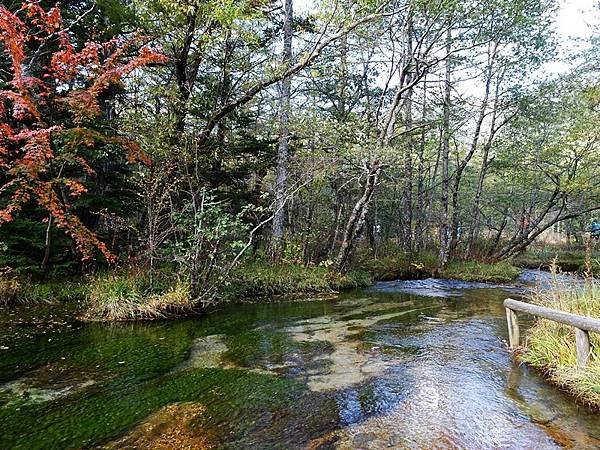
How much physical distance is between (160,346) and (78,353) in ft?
3.65

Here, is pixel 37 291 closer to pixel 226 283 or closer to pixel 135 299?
pixel 135 299

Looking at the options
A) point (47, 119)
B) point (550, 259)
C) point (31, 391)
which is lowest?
point (31, 391)

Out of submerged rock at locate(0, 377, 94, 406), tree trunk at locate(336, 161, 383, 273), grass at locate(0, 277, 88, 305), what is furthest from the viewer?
tree trunk at locate(336, 161, 383, 273)

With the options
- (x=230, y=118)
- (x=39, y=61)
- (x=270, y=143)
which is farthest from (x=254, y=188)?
(x=39, y=61)

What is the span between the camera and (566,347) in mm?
4609

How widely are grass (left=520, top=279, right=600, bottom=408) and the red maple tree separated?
26.5 feet

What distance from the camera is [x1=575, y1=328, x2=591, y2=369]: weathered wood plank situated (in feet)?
13.1

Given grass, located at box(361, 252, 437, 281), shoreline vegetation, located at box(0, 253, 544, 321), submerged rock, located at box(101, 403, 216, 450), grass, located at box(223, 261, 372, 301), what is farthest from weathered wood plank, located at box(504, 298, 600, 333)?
grass, located at box(361, 252, 437, 281)

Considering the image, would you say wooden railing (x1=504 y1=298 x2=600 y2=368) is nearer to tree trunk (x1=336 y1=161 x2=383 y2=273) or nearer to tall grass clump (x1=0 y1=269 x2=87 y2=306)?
tree trunk (x1=336 y1=161 x2=383 y2=273)

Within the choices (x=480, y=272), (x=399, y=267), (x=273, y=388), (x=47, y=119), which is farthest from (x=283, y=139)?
(x=273, y=388)

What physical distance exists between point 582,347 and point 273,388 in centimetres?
334

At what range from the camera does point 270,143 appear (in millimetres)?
13422

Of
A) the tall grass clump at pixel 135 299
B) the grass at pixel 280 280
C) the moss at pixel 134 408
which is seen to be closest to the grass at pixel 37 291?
the tall grass clump at pixel 135 299

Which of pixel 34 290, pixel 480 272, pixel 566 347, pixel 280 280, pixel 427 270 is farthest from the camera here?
pixel 427 270
